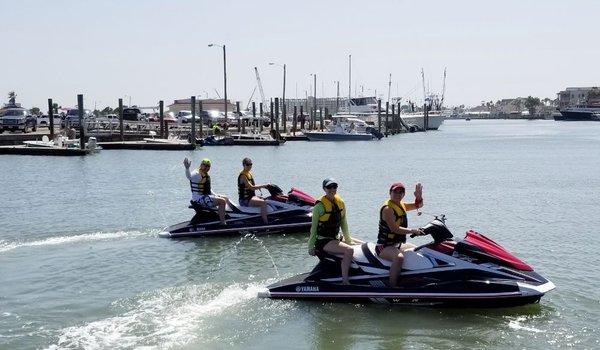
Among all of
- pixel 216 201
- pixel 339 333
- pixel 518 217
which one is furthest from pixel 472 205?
pixel 339 333

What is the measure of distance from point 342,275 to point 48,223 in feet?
43.3

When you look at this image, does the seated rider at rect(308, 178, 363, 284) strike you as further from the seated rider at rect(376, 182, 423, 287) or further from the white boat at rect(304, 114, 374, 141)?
the white boat at rect(304, 114, 374, 141)

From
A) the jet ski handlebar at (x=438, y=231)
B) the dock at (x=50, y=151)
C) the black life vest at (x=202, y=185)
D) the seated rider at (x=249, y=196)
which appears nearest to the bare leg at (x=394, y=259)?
the jet ski handlebar at (x=438, y=231)

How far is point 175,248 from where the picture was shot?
1764cm

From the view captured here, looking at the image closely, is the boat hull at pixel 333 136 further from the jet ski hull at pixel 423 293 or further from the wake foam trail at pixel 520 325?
the wake foam trail at pixel 520 325

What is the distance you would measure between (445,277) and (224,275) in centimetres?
511

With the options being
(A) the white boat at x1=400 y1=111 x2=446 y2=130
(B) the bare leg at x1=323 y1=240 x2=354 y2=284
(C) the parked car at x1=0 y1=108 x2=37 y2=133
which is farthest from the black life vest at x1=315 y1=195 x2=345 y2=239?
(A) the white boat at x1=400 y1=111 x2=446 y2=130

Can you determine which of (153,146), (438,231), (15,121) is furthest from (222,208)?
(15,121)

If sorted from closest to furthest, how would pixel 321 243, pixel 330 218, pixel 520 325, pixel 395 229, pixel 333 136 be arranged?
pixel 520 325, pixel 395 229, pixel 330 218, pixel 321 243, pixel 333 136

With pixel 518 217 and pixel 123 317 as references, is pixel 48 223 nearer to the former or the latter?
pixel 123 317

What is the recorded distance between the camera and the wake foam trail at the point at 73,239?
719 inches

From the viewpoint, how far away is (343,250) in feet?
39.4

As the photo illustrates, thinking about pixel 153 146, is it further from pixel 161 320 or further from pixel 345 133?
pixel 161 320

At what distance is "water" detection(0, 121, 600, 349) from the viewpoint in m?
11.0
